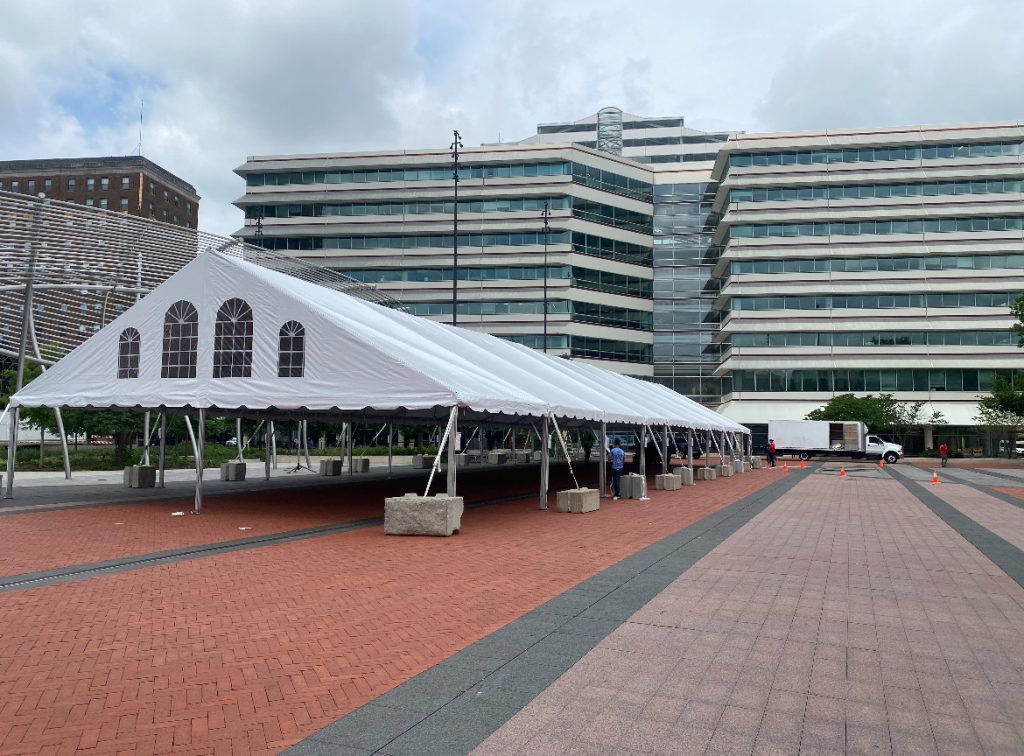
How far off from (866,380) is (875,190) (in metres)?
17.7

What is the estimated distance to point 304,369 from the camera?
1588 centimetres

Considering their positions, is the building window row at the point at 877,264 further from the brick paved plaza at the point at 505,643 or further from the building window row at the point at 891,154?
the brick paved plaza at the point at 505,643

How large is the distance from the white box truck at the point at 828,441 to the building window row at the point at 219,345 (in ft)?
146

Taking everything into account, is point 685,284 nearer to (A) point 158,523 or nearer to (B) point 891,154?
(B) point 891,154

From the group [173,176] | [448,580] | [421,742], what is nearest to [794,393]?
[448,580]

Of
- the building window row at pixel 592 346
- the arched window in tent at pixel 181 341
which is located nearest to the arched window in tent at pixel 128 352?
the arched window in tent at pixel 181 341

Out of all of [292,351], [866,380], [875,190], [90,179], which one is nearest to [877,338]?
[866,380]

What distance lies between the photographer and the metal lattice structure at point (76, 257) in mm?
20344

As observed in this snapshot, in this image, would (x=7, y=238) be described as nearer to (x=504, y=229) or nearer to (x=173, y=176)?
(x=504, y=229)

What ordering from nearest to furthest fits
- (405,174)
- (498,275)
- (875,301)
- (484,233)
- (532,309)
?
1. (875,301)
2. (532,309)
3. (498,275)
4. (484,233)
5. (405,174)

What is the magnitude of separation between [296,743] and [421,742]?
693 millimetres

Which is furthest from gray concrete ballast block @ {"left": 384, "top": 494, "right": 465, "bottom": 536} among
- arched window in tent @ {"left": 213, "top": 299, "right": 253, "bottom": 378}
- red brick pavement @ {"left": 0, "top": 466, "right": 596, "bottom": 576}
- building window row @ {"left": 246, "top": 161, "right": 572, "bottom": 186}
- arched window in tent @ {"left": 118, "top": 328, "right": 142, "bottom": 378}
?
building window row @ {"left": 246, "top": 161, "right": 572, "bottom": 186}

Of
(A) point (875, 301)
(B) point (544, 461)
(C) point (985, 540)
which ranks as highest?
(A) point (875, 301)

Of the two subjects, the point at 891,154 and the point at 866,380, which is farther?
the point at 891,154
